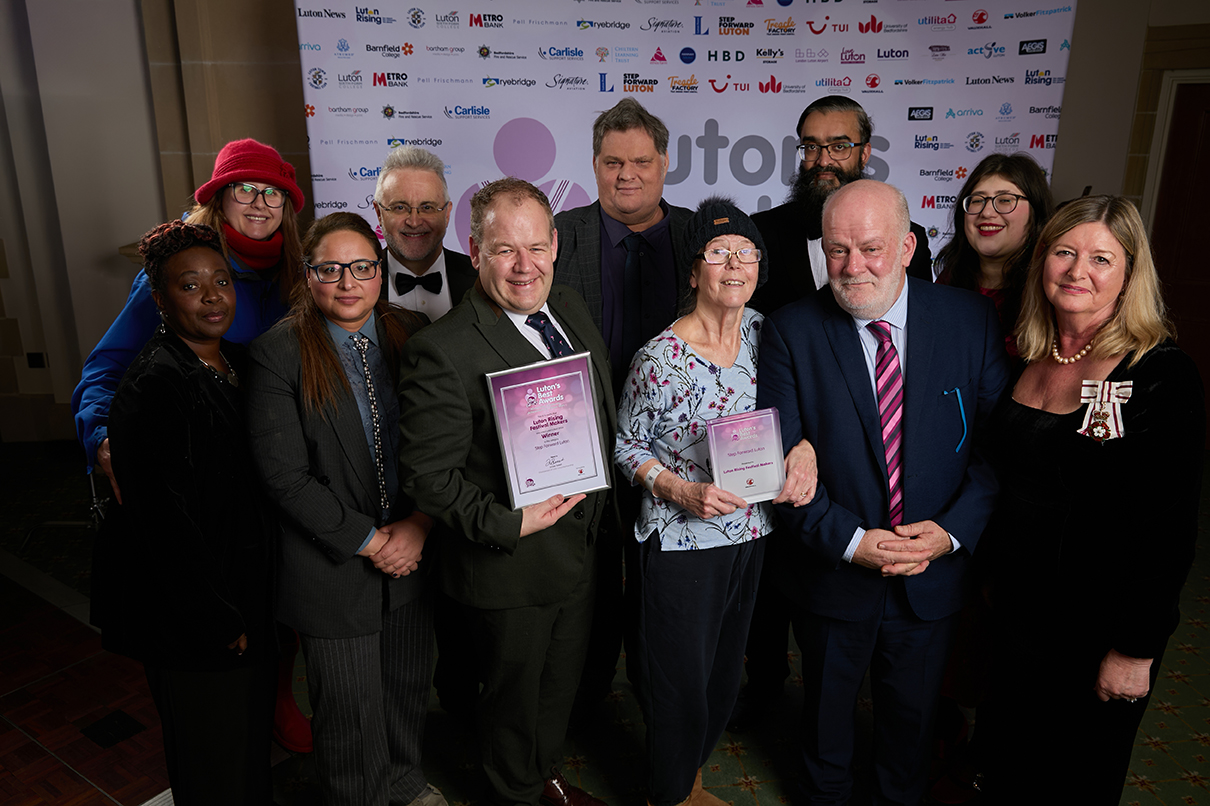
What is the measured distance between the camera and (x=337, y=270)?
2070mm

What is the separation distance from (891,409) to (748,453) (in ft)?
1.54

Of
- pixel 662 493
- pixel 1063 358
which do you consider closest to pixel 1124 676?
pixel 1063 358

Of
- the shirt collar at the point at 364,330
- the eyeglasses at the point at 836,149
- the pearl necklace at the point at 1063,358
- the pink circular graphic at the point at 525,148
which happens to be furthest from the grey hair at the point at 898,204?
the pink circular graphic at the point at 525,148

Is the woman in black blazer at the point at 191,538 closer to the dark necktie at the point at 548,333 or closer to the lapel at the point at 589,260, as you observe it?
the dark necktie at the point at 548,333

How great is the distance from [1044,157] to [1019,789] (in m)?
5.10

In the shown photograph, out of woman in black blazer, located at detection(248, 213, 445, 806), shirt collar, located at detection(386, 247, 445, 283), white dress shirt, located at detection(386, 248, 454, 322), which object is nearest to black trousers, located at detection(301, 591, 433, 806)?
woman in black blazer, located at detection(248, 213, 445, 806)

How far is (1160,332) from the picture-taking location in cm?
192

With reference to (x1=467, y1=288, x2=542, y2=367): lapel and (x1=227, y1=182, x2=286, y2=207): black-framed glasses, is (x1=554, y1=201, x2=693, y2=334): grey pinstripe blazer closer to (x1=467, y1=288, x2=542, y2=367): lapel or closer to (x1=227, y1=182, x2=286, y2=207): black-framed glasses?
(x1=467, y1=288, x2=542, y2=367): lapel

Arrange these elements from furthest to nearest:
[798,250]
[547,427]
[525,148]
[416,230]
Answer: [525,148]
[798,250]
[416,230]
[547,427]

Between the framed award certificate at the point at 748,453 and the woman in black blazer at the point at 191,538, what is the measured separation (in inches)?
50.7

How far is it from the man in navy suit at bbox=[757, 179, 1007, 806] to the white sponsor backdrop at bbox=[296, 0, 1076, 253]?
3.57 metres

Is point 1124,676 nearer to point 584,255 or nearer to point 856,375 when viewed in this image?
point 856,375

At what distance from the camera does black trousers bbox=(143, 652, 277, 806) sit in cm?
207

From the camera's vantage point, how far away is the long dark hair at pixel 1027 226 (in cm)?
248
